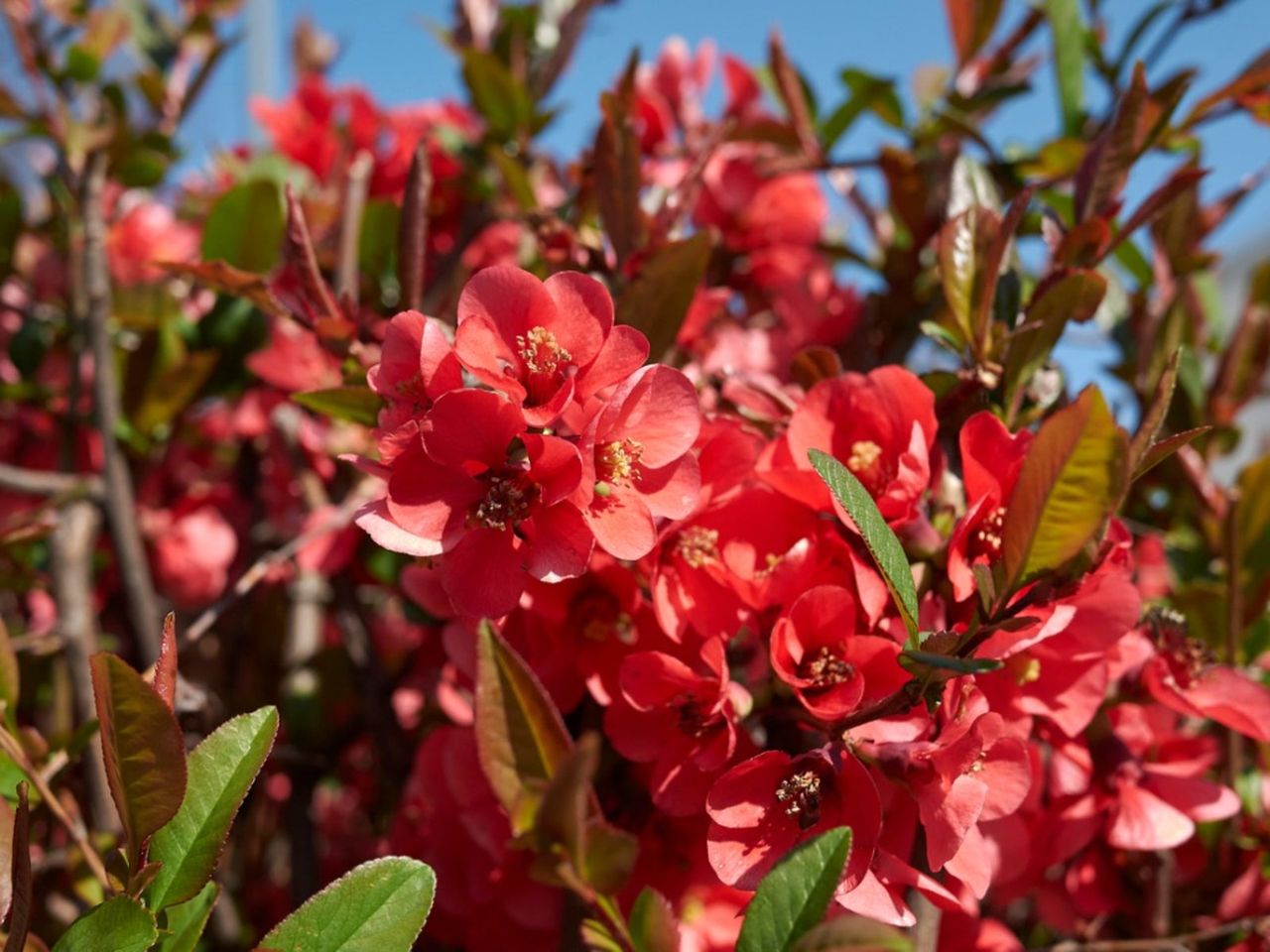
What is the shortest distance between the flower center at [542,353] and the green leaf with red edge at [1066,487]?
0.85ft

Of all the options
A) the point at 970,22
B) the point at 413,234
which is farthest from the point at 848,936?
the point at 970,22

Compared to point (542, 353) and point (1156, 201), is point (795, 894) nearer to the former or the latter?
point (542, 353)

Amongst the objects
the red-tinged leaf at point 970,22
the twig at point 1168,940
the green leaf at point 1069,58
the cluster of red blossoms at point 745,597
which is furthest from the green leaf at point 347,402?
the red-tinged leaf at point 970,22

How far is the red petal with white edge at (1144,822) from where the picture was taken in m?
0.74

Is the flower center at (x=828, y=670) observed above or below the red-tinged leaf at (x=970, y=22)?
below

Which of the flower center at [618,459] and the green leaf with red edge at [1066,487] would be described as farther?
the flower center at [618,459]

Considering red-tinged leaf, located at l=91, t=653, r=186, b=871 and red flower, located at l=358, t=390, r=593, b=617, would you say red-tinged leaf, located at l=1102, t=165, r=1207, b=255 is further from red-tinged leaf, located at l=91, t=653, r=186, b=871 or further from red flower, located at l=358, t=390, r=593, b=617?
red-tinged leaf, located at l=91, t=653, r=186, b=871

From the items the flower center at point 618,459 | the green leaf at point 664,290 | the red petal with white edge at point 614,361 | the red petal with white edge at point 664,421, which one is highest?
the green leaf at point 664,290

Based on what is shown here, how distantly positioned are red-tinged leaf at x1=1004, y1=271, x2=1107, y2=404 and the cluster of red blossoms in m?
0.08

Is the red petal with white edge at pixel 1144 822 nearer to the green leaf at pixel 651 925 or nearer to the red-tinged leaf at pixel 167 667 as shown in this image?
the green leaf at pixel 651 925

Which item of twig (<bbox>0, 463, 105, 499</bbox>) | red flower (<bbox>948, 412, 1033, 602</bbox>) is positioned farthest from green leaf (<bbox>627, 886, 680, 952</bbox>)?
twig (<bbox>0, 463, 105, 499</bbox>)

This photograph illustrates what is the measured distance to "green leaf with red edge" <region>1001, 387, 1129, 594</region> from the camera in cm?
46

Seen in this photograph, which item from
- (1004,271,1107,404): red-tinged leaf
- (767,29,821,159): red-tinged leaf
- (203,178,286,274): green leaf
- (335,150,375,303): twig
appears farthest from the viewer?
(767,29,821,159): red-tinged leaf

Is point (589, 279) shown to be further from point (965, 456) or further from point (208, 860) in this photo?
point (208, 860)
